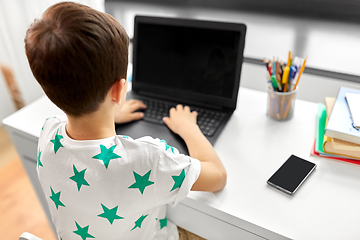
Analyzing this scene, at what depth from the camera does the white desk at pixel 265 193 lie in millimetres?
620

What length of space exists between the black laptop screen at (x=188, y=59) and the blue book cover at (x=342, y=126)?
0.29 m

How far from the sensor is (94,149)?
55 cm

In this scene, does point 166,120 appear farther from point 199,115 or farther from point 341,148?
point 341,148

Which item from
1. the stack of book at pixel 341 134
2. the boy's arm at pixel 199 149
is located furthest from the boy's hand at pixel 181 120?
the stack of book at pixel 341 134

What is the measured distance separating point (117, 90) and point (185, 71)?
458 millimetres

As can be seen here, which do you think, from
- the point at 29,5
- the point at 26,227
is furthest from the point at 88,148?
the point at 29,5

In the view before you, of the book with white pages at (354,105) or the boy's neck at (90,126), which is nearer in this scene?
the boy's neck at (90,126)

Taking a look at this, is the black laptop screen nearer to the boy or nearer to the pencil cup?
the pencil cup

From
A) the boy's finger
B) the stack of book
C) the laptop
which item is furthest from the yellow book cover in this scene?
the boy's finger

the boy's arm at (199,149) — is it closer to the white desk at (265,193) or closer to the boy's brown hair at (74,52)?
the white desk at (265,193)

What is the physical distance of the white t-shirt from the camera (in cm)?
55

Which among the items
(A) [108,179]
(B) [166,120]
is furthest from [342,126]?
(A) [108,179]

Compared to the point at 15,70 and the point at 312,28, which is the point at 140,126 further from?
the point at 15,70

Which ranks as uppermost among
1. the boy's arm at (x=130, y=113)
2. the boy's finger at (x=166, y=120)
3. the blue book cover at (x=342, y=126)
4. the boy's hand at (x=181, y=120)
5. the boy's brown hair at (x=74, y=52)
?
the boy's brown hair at (x=74, y=52)
